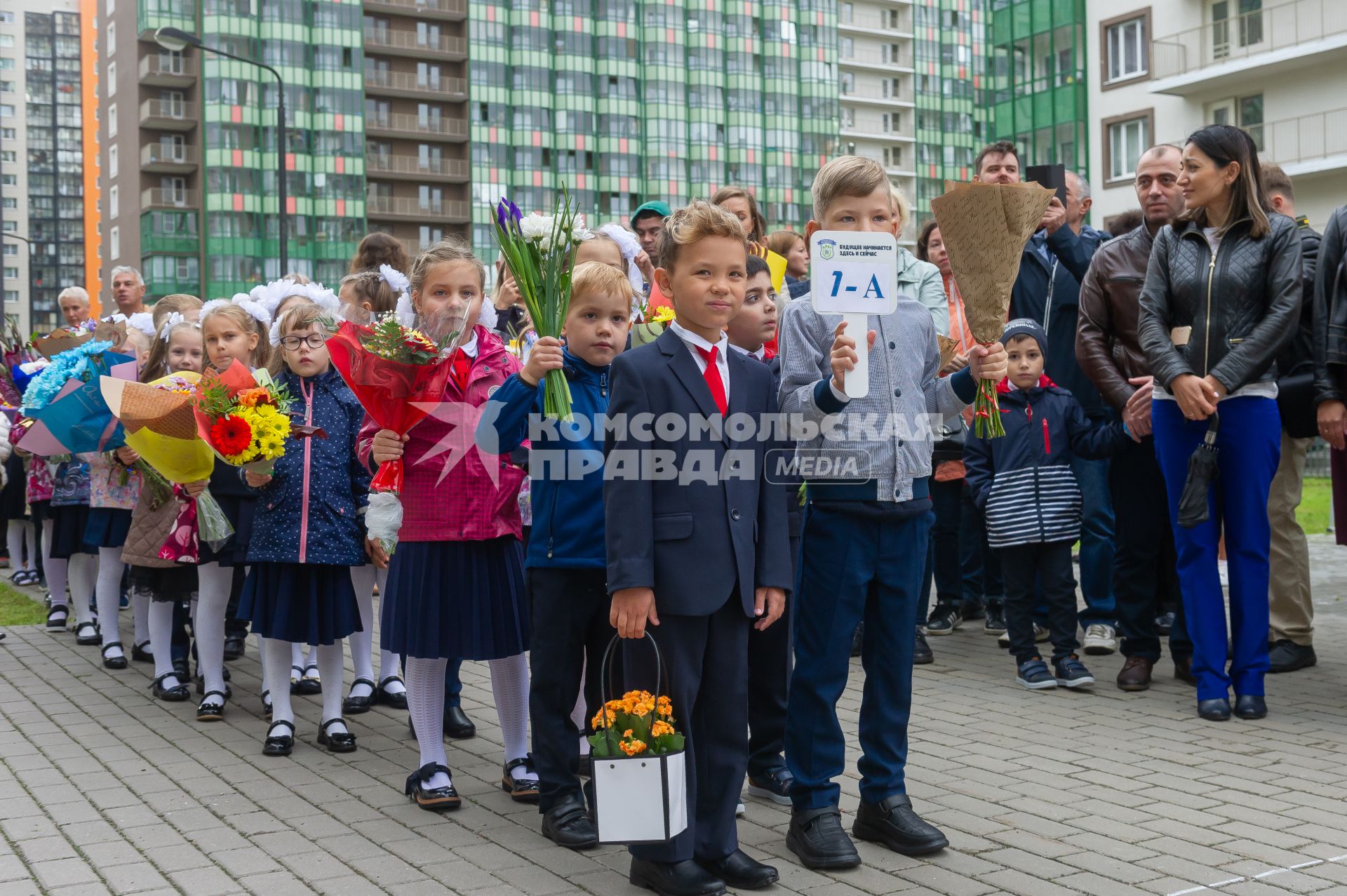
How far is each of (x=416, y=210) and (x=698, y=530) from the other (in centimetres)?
7548

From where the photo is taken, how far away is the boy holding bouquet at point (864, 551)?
4.59 meters

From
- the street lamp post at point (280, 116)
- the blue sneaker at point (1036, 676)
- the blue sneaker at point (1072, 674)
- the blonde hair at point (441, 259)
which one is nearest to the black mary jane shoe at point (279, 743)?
the blonde hair at point (441, 259)

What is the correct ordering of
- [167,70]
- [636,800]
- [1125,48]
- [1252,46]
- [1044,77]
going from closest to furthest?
1. [636,800]
2. [1252,46]
3. [1125,48]
4. [1044,77]
5. [167,70]

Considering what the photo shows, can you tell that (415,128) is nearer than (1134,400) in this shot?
No

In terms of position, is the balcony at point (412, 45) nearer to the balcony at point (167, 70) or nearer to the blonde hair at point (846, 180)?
the balcony at point (167, 70)

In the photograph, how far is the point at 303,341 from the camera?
21.7ft

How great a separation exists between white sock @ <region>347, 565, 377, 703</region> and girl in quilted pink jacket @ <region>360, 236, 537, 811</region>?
1.76 metres

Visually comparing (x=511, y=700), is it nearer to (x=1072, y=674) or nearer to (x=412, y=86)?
(x=1072, y=674)

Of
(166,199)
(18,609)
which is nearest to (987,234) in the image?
(18,609)

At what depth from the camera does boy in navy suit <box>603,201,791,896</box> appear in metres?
4.21

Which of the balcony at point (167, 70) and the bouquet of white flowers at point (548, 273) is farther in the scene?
the balcony at point (167, 70)

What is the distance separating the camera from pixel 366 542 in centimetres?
661

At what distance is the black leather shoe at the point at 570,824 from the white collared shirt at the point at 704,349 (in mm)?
1546

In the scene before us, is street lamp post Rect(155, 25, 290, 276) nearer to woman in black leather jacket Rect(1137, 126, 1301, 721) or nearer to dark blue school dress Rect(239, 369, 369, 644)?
dark blue school dress Rect(239, 369, 369, 644)
